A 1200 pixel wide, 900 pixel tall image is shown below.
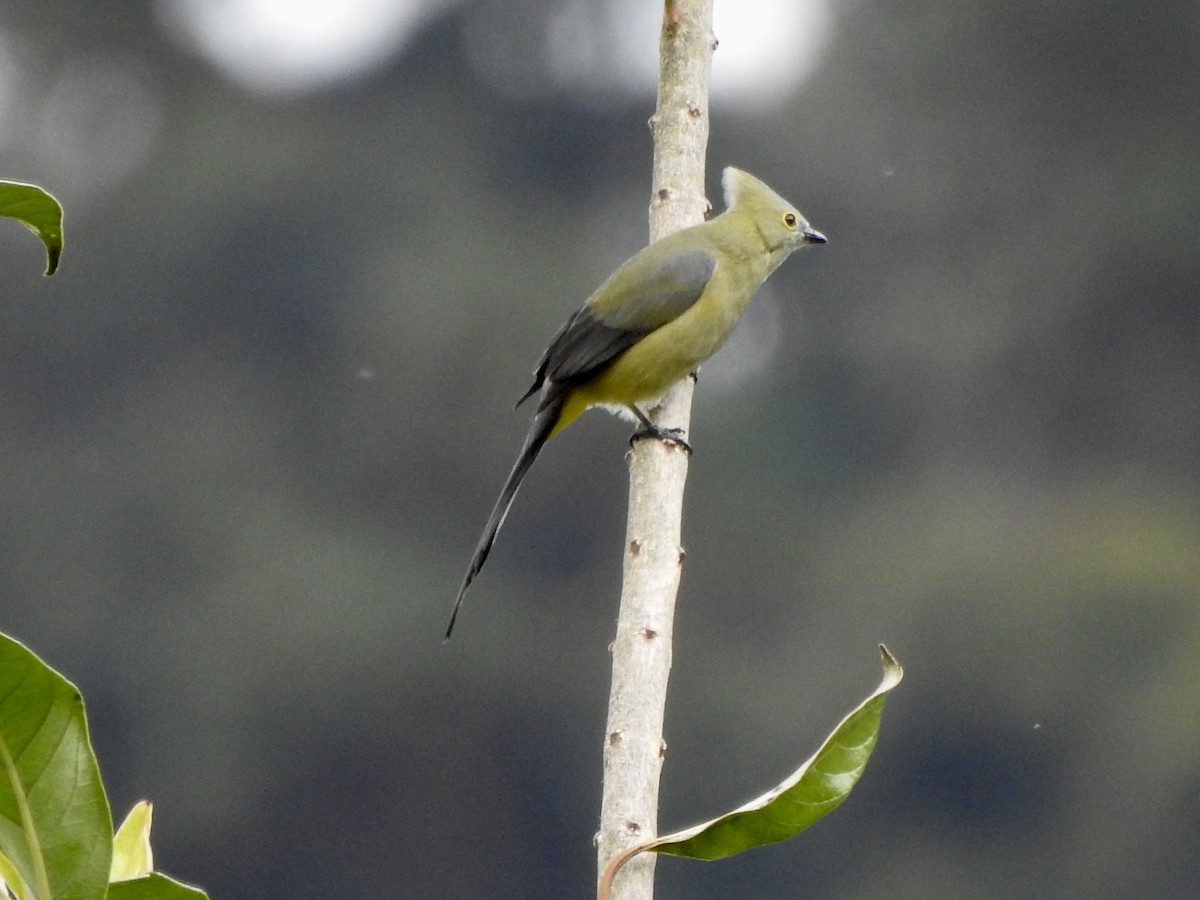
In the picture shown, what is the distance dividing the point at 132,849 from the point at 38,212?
0.62 m

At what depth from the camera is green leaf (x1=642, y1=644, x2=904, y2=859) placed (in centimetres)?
198

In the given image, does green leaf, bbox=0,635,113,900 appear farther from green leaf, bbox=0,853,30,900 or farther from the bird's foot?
the bird's foot

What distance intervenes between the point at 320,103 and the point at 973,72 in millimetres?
14786

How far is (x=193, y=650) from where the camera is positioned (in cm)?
3866

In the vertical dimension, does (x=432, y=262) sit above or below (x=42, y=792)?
above

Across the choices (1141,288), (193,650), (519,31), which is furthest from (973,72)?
(193,650)

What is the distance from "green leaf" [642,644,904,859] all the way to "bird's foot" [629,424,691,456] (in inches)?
60.5

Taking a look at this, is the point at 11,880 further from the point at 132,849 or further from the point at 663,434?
the point at 663,434

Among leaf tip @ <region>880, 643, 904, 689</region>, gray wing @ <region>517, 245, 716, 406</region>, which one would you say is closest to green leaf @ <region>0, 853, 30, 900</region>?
leaf tip @ <region>880, 643, 904, 689</region>

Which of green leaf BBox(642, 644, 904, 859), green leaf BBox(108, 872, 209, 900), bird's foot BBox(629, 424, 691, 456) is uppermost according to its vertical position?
bird's foot BBox(629, 424, 691, 456)

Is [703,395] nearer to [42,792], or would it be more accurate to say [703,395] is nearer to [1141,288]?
[1141,288]

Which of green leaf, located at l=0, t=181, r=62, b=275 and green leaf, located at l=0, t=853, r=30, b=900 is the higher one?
green leaf, located at l=0, t=181, r=62, b=275

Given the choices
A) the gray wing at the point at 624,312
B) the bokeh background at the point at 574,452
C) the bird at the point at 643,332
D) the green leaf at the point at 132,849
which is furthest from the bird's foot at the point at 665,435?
the bokeh background at the point at 574,452

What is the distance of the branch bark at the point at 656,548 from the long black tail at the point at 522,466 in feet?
0.94
